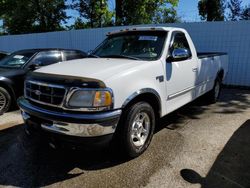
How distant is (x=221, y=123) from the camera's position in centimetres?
507

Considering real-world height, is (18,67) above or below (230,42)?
below

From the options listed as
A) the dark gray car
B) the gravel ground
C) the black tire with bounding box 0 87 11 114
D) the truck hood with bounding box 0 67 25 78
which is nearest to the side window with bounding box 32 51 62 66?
the dark gray car

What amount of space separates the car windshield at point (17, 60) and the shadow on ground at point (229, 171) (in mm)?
5097

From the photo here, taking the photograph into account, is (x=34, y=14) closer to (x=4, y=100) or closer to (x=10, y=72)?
(x=10, y=72)

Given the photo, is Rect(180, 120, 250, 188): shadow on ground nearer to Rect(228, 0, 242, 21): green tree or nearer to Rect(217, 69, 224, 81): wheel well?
Rect(217, 69, 224, 81): wheel well

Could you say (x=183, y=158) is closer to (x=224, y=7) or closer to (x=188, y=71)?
(x=188, y=71)

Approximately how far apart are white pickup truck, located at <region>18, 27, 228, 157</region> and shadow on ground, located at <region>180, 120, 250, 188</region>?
3.09ft

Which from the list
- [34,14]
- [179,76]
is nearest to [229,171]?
[179,76]

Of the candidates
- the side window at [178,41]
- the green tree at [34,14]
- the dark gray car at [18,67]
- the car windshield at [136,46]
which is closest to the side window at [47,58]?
the dark gray car at [18,67]

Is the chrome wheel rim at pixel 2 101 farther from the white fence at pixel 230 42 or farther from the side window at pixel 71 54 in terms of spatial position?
the white fence at pixel 230 42

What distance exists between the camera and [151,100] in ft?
12.2

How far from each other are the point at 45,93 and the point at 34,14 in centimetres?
2635

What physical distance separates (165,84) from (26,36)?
13829mm

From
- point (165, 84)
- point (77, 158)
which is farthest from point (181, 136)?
point (77, 158)
